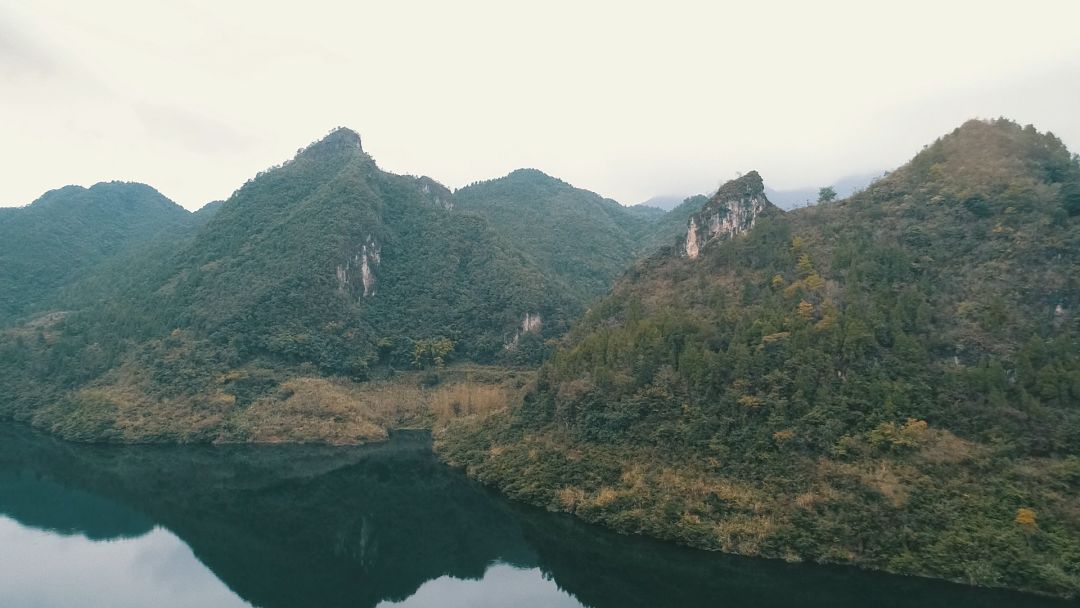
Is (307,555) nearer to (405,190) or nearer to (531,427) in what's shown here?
(531,427)

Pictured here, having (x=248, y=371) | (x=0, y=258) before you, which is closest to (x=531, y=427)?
(x=248, y=371)

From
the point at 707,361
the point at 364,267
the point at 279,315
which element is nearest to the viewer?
the point at 707,361

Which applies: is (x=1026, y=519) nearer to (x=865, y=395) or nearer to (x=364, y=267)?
(x=865, y=395)

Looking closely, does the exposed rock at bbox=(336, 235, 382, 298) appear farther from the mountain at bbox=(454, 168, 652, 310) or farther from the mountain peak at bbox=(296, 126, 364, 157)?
the mountain peak at bbox=(296, 126, 364, 157)

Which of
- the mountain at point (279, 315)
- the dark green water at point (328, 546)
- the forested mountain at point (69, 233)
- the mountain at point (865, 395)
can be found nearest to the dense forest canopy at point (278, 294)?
the mountain at point (279, 315)

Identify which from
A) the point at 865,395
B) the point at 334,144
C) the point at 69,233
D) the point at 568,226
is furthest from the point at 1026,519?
the point at 69,233

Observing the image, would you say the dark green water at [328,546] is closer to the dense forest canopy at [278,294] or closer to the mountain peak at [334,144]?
the dense forest canopy at [278,294]

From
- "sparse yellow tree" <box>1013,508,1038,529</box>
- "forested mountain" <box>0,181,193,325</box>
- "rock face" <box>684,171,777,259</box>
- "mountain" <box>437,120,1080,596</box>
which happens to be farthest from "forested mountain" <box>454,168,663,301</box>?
"sparse yellow tree" <box>1013,508,1038,529</box>
